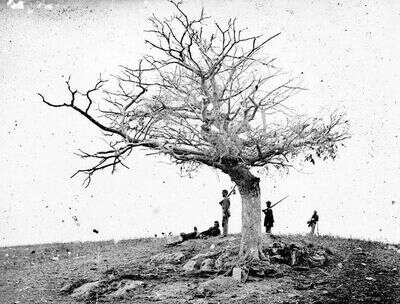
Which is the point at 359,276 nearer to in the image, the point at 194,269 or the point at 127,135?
the point at 194,269

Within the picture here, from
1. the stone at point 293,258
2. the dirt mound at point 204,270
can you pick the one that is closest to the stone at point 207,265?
the dirt mound at point 204,270

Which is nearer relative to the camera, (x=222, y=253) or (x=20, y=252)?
(x=222, y=253)

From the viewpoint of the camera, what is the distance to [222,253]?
15.1 metres

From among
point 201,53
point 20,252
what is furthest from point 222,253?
point 20,252

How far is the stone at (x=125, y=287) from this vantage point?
12711 millimetres

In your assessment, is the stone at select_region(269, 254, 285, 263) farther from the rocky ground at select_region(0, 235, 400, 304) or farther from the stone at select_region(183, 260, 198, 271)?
the stone at select_region(183, 260, 198, 271)

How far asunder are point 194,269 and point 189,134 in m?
4.24

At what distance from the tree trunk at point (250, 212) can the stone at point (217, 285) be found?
55.3 inches

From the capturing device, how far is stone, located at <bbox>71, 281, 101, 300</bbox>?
522 inches

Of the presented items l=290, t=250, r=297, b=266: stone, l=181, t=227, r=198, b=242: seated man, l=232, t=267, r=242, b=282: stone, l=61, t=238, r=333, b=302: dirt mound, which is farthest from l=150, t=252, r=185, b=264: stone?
l=290, t=250, r=297, b=266: stone

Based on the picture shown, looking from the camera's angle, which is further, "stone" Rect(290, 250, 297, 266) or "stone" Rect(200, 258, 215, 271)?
"stone" Rect(290, 250, 297, 266)

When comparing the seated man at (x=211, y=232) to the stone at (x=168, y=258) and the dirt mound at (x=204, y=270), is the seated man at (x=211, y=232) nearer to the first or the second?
the dirt mound at (x=204, y=270)

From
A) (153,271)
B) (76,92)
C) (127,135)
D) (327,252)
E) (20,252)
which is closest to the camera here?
(76,92)

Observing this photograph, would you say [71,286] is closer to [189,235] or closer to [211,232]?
[189,235]
